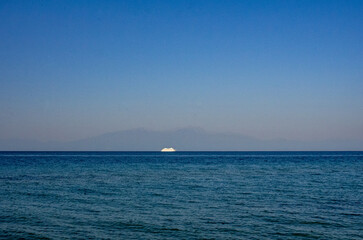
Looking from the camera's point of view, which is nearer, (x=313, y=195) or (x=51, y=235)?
(x=51, y=235)

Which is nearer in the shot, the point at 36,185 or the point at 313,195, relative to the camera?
the point at 313,195

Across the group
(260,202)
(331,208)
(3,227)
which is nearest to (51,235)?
(3,227)

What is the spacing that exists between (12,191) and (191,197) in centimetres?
1834

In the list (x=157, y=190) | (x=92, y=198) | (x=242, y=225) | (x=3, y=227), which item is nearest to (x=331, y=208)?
(x=242, y=225)

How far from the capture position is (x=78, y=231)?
66.7ft

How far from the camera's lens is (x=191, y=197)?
107 ft

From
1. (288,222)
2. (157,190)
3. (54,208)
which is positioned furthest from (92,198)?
(288,222)

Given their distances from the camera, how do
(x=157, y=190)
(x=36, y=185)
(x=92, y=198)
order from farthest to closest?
1. (x=36, y=185)
2. (x=157, y=190)
3. (x=92, y=198)

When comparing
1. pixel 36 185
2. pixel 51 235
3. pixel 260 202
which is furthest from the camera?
pixel 36 185

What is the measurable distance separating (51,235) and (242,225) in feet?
36.7

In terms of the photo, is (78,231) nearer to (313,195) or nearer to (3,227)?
(3,227)

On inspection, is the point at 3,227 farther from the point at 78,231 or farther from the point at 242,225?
the point at 242,225

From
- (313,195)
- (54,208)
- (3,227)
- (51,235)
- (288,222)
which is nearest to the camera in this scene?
(51,235)

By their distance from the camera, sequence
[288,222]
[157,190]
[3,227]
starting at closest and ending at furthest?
[3,227], [288,222], [157,190]
